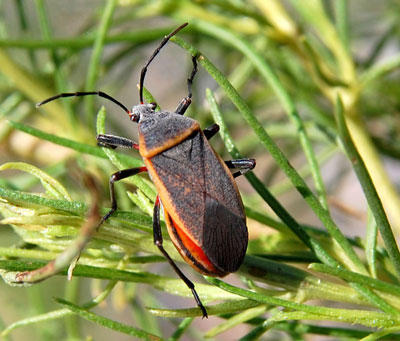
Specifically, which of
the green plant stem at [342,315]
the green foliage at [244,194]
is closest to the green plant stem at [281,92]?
the green foliage at [244,194]

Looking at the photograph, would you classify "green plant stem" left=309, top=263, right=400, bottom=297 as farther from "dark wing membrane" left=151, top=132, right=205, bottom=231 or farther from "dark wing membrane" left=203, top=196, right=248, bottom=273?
"dark wing membrane" left=151, top=132, right=205, bottom=231

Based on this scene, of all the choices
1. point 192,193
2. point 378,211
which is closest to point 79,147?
point 192,193

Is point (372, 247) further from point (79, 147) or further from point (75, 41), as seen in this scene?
point (75, 41)

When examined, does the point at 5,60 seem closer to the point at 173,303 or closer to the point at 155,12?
the point at 155,12

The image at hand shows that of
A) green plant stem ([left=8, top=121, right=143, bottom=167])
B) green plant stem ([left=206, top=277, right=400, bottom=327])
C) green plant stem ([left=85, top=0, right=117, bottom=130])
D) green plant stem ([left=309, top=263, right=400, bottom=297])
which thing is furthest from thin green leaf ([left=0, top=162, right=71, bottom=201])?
green plant stem ([left=85, top=0, right=117, bottom=130])

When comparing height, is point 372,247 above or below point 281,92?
below

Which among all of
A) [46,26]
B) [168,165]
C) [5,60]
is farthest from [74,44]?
[168,165]

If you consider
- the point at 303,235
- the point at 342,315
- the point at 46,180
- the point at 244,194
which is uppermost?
the point at 46,180
